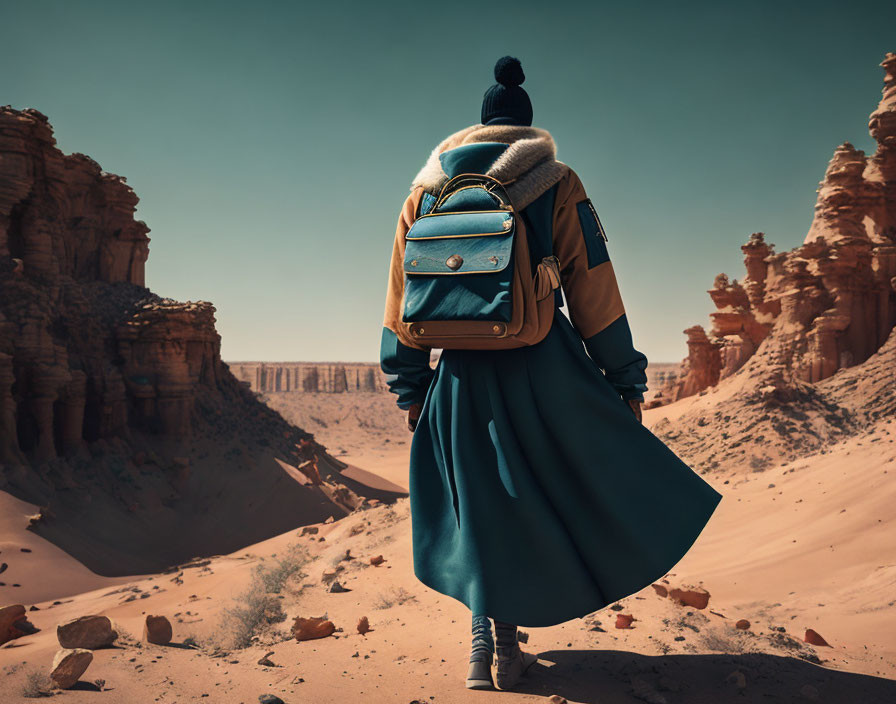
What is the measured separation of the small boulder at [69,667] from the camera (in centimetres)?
273

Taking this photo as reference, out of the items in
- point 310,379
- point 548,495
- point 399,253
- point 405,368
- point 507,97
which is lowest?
point 548,495

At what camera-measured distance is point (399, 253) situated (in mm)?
2910

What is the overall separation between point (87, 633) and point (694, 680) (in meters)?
3.25

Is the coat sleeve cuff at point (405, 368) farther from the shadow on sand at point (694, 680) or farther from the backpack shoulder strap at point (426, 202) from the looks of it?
the shadow on sand at point (694, 680)

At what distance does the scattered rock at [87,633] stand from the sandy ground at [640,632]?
0.11 meters

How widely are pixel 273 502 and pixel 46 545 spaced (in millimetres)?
6956

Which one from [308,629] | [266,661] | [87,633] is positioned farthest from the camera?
[308,629]

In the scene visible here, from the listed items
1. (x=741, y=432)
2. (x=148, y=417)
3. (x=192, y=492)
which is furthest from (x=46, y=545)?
(x=741, y=432)

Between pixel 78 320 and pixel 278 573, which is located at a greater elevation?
pixel 78 320

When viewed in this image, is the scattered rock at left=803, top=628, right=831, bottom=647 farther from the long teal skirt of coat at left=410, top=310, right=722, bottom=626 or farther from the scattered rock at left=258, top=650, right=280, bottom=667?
the scattered rock at left=258, top=650, right=280, bottom=667

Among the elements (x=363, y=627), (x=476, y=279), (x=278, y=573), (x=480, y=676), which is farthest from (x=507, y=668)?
(x=278, y=573)

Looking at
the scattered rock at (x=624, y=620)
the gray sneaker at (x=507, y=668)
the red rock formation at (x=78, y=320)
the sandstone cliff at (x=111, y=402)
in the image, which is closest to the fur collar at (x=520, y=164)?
the gray sneaker at (x=507, y=668)

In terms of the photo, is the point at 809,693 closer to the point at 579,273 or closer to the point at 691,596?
the point at 691,596

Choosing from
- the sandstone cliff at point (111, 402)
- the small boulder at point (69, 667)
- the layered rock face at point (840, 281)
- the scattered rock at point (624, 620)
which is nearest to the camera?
the small boulder at point (69, 667)
